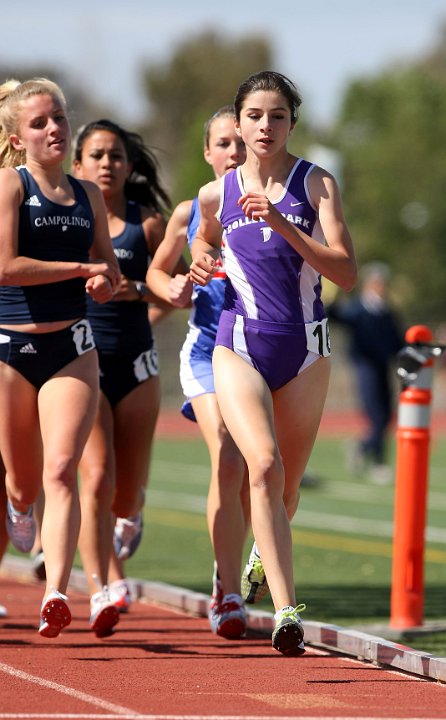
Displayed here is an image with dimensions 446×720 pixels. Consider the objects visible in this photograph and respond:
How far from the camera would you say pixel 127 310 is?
8.60 metres

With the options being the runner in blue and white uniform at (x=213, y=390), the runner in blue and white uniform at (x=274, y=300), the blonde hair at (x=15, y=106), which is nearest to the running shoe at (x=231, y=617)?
the runner in blue and white uniform at (x=213, y=390)

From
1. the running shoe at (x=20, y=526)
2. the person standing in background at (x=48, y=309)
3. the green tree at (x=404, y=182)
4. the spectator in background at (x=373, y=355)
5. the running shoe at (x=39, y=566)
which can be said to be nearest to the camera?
the person standing in background at (x=48, y=309)

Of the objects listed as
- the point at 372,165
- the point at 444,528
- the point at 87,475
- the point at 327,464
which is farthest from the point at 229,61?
the point at 87,475

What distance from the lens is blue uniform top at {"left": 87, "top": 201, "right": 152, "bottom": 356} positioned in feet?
27.9

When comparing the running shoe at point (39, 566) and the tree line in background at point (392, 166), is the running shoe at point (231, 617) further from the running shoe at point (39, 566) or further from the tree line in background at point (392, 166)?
the tree line in background at point (392, 166)

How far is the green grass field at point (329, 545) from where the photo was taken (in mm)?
9664

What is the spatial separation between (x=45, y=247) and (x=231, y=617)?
211 cm

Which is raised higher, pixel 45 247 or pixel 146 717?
pixel 45 247

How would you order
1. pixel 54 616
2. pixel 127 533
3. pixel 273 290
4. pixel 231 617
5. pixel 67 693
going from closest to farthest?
pixel 67 693, pixel 54 616, pixel 273 290, pixel 231 617, pixel 127 533

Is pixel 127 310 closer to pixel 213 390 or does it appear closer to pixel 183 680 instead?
pixel 213 390

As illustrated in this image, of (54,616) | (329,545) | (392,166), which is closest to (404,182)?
(392,166)

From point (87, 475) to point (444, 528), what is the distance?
6.66 m

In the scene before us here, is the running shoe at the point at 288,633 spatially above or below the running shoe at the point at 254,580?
below

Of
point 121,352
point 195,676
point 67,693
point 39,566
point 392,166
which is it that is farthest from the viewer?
point 392,166
